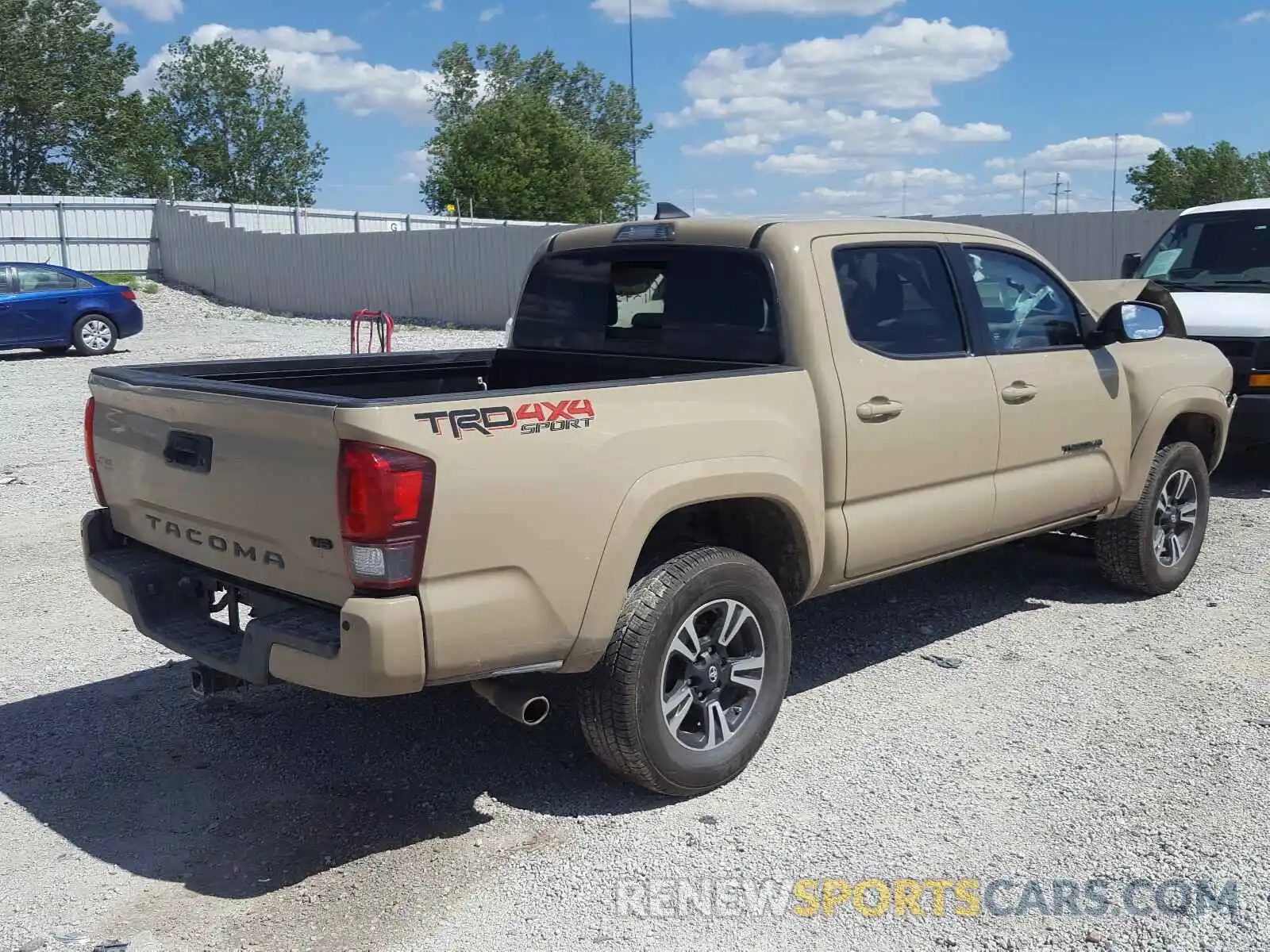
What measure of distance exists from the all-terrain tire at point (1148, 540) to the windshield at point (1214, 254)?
11.9 ft

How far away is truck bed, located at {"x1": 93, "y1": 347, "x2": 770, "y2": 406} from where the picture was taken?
4688 mm

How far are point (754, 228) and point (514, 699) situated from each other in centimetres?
201

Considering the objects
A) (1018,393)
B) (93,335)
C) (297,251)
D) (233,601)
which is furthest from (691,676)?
(297,251)

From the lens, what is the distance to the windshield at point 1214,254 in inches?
367

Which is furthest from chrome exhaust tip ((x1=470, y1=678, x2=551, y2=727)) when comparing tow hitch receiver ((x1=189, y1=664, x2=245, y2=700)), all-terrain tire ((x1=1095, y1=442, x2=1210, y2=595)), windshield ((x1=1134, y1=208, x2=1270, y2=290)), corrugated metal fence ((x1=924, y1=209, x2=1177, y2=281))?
corrugated metal fence ((x1=924, y1=209, x2=1177, y2=281))

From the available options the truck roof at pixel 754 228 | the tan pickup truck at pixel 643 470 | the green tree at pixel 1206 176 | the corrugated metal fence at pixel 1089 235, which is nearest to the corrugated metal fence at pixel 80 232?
the corrugated metal fence at pixel 1089 235

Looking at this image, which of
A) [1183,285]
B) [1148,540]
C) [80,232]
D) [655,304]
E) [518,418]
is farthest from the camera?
[80,232]

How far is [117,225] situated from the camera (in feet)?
109

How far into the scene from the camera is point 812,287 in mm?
4391

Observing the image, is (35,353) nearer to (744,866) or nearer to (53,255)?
(53,255)

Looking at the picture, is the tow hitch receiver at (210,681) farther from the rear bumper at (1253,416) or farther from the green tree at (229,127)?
the green tree at (229,127)

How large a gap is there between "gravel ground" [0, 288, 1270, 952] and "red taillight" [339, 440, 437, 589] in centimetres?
100

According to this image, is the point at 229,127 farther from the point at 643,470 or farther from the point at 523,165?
the point at 643,470

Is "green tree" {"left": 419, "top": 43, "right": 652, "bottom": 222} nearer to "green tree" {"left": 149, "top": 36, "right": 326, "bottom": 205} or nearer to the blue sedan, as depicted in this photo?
"green tree" {"left": 149, "top": 36, "right": 326, "bottom": 205}
